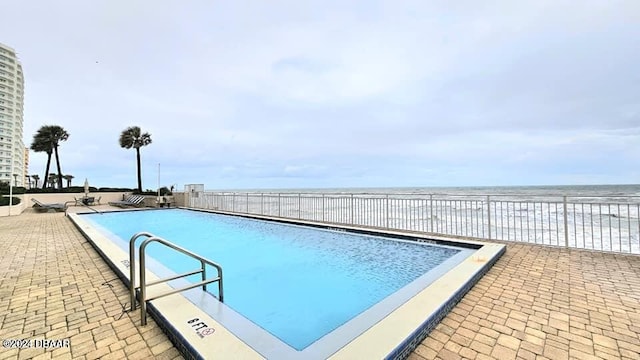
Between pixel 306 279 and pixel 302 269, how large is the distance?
436mm

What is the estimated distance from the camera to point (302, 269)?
15.6ft

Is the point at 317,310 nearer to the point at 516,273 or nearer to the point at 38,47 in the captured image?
the point at 516,273

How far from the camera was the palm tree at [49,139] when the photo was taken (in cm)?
2150

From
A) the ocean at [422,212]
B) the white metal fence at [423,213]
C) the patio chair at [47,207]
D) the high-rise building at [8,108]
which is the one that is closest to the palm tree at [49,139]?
the patio chair at [47,207]

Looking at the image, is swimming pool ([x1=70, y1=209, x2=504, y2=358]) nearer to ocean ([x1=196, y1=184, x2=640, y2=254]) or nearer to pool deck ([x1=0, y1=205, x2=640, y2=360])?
pool deck ([x1=0, y1=205, x2=640, y2=360])

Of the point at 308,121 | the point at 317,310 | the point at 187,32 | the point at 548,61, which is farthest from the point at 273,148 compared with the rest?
the point at 317,310

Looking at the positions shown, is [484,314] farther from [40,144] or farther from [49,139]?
[40,144]

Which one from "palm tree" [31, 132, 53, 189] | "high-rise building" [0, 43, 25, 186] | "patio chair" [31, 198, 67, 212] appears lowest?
"patio chair" [31, 198, 67, 212]

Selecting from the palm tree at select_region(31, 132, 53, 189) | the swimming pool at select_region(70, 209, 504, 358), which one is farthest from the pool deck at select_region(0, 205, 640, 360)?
the palm tree at select_region(31, 132, 53, 189)

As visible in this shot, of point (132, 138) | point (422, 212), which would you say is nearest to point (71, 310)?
point (422, 212)

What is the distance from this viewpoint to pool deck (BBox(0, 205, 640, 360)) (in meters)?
1.96

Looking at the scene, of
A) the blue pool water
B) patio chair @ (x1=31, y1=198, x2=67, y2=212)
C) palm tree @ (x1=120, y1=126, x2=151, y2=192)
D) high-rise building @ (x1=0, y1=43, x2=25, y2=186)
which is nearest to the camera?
the blue pool water

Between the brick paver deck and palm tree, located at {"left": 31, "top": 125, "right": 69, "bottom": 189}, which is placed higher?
palm tree, located at {"left": 31, "top": 125, "right": 69, "bottom": 189}

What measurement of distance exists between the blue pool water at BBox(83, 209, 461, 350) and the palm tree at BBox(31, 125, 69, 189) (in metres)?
21.1
